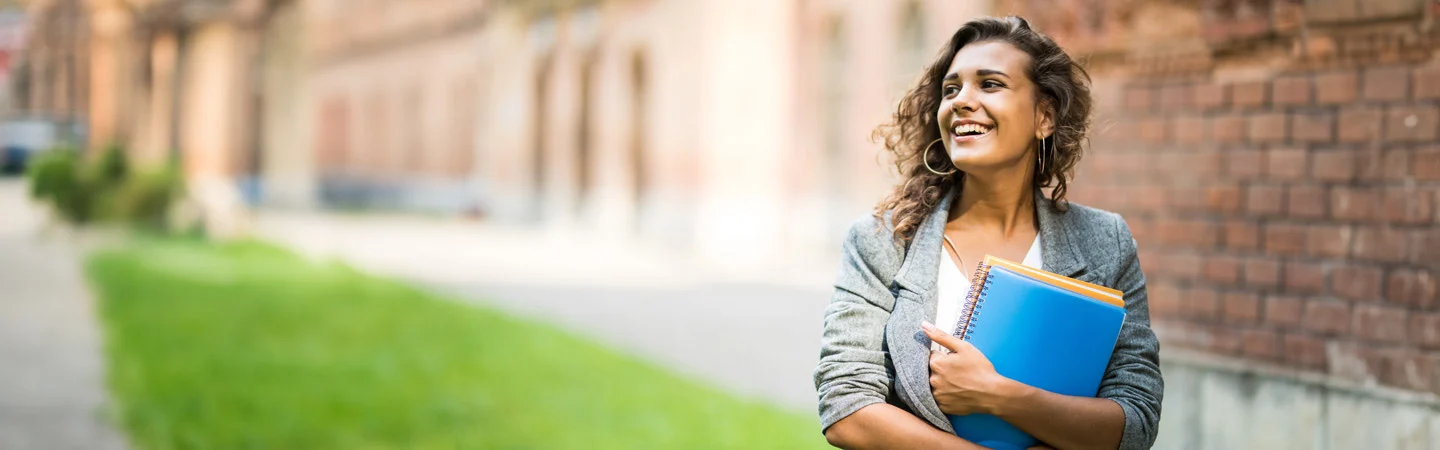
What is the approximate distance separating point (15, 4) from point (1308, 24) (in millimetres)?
28614

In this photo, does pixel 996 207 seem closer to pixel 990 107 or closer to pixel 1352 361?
pixel 990 107

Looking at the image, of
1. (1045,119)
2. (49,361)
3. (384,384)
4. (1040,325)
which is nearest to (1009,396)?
(1040,325)

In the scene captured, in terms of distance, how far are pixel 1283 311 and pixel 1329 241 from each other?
0.26 meters

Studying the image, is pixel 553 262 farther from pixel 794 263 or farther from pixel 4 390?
pixel 4 390

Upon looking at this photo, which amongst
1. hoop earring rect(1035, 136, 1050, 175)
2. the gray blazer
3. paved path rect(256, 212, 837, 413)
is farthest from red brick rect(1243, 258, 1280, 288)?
paved path rect(256, 212, 837, 413)

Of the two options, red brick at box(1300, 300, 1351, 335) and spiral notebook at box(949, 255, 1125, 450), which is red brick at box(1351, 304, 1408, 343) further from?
spiral notebook at box(949, 255, 1125, 450)

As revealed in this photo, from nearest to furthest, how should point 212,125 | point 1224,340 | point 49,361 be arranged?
1. point 1224,340
2. point 49,361
3. point 212,125

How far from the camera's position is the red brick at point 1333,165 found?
3.66 m

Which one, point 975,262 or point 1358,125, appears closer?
point 975,262

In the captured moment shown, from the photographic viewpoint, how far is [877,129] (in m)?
2.50

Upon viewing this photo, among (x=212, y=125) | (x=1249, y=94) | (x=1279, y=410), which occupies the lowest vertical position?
(x=1279, y=410)

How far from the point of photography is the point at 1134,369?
7.33 feet

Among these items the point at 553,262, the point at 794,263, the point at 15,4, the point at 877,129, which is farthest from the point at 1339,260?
the point at 15,4

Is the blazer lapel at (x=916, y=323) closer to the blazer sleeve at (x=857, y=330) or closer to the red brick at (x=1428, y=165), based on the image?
the blazer sleeve at (x=857, y=330)
